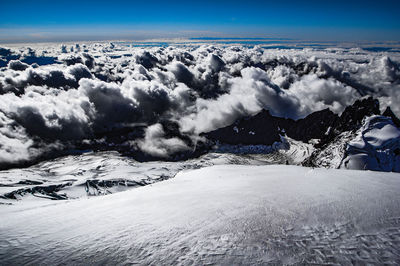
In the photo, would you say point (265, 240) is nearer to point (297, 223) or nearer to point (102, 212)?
point (297, 223)

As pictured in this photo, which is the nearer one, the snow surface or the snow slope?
the snow slope

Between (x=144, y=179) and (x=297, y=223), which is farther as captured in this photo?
(x=144, y=179)

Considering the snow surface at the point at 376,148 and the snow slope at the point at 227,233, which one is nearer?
the snow slope at the point at 227,233

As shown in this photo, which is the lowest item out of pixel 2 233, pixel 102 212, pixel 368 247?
pixel 102 212

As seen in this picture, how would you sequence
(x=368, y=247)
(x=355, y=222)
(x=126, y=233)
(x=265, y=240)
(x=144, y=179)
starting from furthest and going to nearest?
(x=144, y=179) → (x=126, y=233) → (x=355, y=222) → (x=265, y=240) → (x=368, y=247)

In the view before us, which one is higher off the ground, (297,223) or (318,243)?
(318,243)

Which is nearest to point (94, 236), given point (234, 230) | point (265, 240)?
point (234, 230)

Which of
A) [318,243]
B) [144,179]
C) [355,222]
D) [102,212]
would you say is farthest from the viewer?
[144,179]

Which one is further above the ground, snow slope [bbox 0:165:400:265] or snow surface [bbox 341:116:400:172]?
snow slope [bbox 0:165:400:265]

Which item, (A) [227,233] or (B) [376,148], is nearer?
(A) [227,233]

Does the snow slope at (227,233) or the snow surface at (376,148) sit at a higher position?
the snow slope at (227,233)

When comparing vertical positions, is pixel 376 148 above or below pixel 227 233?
below
